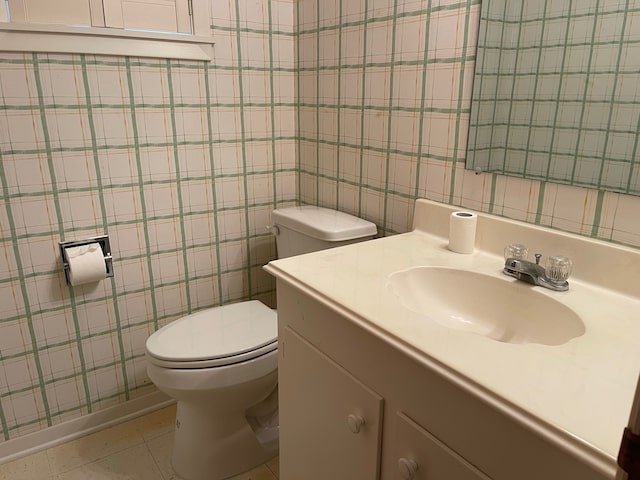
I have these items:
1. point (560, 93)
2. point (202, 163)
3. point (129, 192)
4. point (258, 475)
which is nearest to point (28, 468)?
point (258, 475)

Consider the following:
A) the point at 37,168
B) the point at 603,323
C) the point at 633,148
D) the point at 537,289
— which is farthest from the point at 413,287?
the point at 37,168

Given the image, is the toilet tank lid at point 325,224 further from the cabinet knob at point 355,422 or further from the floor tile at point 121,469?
the floor tile at point 121,469

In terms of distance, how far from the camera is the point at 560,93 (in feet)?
3.76

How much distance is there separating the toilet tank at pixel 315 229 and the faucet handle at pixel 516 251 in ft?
1.81

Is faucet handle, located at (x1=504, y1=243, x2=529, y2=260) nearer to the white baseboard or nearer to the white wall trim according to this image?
the white wall trim

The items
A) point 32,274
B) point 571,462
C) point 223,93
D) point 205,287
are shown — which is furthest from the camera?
point 205,287

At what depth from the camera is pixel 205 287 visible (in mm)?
2023

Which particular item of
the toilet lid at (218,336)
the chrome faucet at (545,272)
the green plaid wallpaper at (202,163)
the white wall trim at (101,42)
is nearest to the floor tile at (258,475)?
the toilet lid at (218,336)

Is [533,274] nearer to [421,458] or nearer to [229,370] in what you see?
[421,458]

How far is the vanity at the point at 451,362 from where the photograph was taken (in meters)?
0.67

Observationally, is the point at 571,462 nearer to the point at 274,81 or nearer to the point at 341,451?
the point at 341,451

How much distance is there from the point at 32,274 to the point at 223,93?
940 mm

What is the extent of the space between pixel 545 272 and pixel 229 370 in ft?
3.10

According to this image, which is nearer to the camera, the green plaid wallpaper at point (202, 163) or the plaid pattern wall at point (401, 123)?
the plaid pattern wall at point (401, 123)
